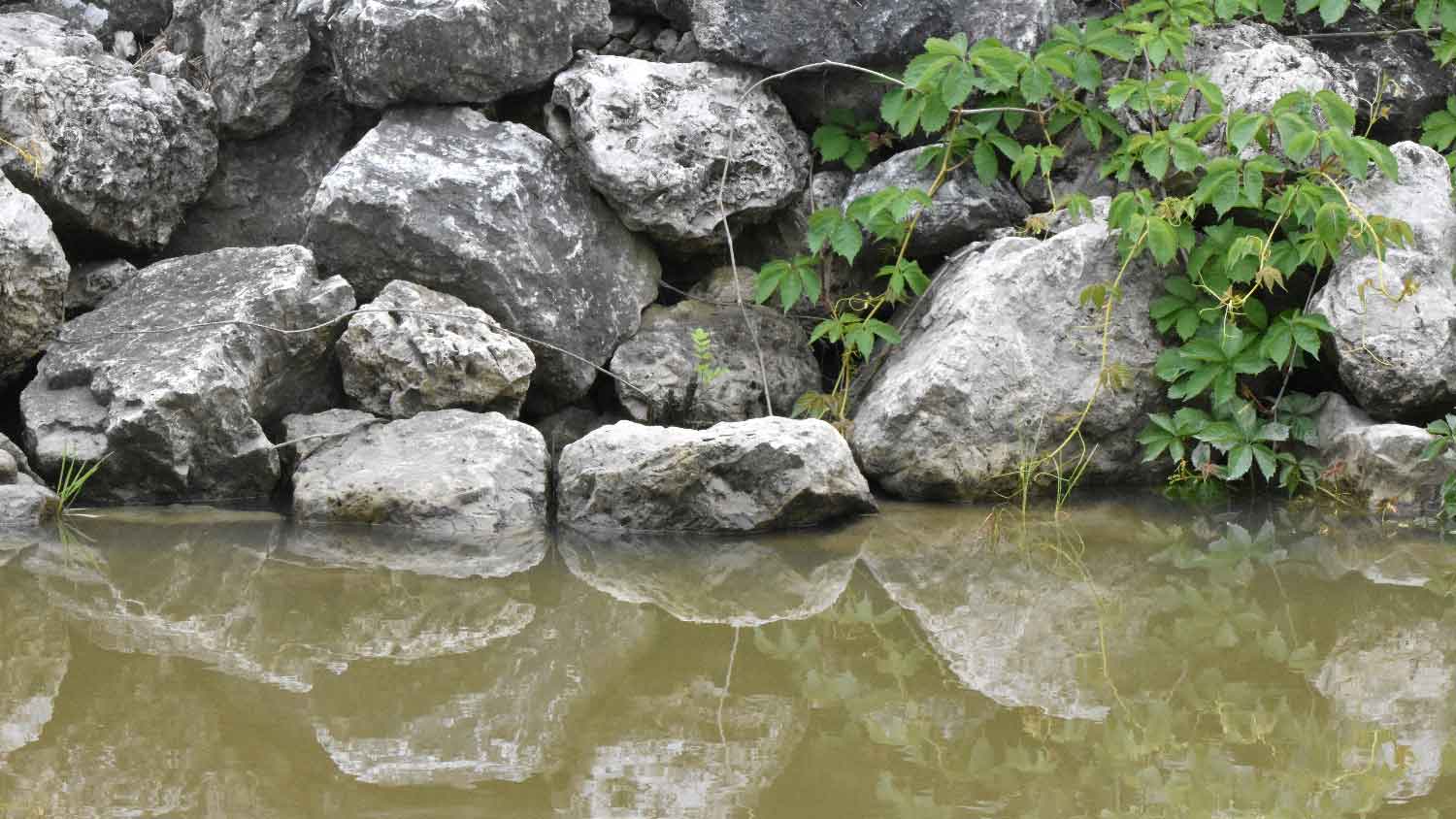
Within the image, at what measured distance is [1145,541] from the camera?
4.05 m

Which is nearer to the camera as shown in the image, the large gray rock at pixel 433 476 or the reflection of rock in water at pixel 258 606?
the reflection of rock in water at pixel 258 606

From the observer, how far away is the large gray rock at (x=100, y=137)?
16.1 ft

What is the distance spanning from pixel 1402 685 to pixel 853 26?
10.4 feet

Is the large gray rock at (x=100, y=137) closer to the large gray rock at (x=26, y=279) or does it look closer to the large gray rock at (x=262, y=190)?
the large gray rock at (x=262, y=190)

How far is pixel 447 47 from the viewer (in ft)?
16.3

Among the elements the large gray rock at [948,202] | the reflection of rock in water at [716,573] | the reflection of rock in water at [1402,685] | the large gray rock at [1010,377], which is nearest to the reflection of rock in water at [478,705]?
the reflection of rock in water at [716,573]

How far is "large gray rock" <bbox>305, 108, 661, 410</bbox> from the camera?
4.83 meters

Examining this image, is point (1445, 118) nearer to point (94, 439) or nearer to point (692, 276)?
point (692, 276)

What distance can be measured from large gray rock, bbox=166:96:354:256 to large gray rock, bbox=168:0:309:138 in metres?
0.12

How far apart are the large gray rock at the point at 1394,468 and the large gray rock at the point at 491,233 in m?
2.43

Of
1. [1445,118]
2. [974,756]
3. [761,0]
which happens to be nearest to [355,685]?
[974,756]

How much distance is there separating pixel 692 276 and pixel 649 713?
3061 millimetres

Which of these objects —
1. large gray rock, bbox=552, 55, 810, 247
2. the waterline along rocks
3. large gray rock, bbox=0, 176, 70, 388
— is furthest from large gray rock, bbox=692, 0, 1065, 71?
large gray rock, bbox=0, 176, 70, 388

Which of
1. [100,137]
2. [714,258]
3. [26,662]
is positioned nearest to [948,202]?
[714,258]
